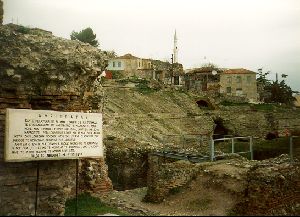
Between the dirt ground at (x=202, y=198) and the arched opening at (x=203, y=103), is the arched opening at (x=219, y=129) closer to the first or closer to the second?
the arched opening at (x=203, y=103)

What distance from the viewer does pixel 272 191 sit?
29.5 feet

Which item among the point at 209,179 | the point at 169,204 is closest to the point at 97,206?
the point at 169,204

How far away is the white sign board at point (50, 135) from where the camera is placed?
7465 mm

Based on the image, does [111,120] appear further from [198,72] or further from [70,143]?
[198,72]

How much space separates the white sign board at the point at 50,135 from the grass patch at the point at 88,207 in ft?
4.25

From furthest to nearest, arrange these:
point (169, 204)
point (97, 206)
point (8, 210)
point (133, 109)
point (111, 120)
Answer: point (133, 109), point (111, 120), point (169, 204), point (97, 206), point (8, 210)

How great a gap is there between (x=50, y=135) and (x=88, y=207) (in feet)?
7.18

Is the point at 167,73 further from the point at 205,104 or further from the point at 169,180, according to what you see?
the point at 169,180

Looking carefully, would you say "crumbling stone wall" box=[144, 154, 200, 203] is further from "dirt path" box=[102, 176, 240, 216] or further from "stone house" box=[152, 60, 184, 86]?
"stone house" box=[152, 60, 184, 86]

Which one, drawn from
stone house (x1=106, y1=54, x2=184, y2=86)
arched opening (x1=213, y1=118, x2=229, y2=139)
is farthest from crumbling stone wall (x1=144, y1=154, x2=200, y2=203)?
stone house (x1=106, y1=54, x2=184, y2=86)

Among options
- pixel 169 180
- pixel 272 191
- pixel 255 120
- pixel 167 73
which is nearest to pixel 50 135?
pixel 169 180

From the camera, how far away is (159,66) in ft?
229

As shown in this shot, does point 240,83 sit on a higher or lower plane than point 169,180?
higher

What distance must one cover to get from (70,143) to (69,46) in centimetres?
275
